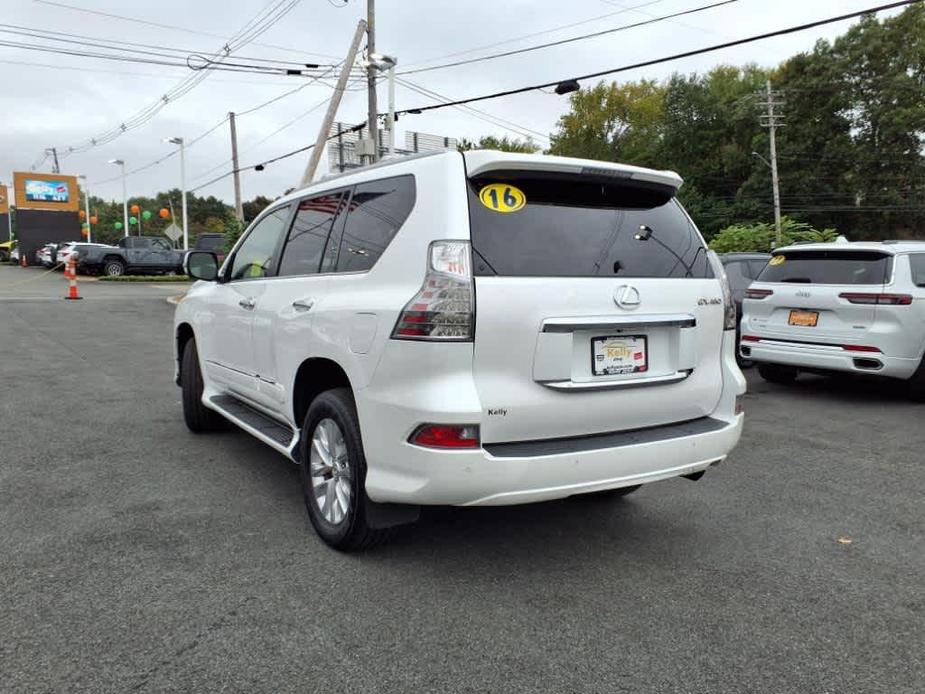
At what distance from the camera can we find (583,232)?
10.5 feet

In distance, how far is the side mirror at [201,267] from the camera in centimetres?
524

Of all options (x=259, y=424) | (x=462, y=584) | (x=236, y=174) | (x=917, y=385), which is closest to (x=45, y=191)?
(x=236, y=174)

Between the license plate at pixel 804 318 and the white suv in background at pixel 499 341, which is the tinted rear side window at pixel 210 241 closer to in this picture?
the license plate at pixel 804 318

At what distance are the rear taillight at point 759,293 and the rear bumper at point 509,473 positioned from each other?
538 cm

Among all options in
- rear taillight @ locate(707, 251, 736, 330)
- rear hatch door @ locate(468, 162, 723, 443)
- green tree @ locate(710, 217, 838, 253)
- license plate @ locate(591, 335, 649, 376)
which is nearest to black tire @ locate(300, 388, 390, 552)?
rear hatch door @ locate(468, 162, 723, 443)

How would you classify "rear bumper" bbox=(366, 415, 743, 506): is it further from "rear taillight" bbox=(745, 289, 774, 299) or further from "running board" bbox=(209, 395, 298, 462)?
"rear taillight" bbox=(745, 289, 774, 299)

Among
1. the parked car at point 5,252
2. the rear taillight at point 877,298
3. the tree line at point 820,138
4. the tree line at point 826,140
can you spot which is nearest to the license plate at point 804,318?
the rear taillight at point 877,298

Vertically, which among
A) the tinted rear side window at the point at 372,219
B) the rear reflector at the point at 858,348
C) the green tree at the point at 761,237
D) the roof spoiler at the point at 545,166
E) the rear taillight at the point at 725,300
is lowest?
the rear reflector at the point at 858,348

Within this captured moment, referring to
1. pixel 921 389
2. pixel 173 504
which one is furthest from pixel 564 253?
pixel 921 389

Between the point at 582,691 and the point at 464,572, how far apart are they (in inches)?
39.0

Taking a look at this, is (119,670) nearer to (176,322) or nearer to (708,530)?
(708,530)

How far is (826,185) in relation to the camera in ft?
163

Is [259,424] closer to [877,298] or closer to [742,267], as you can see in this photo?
[877,298]

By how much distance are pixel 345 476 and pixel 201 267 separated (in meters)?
Result: 2.61
